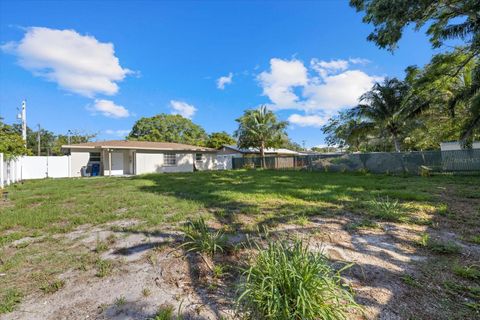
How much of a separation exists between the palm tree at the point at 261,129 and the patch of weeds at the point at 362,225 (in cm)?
1815

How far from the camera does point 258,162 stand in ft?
76.2

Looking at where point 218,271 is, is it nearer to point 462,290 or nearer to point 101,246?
point 101,246

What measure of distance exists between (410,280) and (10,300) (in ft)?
12.4

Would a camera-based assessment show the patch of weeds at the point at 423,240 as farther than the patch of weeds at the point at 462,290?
Yes

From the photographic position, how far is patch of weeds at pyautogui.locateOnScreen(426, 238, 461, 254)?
A: 288 centimetres

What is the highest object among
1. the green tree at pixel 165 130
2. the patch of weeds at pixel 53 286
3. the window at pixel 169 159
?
the green tree at pixel 165 130

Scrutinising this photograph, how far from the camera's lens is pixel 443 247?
2.96 m

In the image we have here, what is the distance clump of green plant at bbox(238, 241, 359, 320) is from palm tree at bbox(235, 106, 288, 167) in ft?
66.3

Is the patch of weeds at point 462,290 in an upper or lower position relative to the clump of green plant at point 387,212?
lower

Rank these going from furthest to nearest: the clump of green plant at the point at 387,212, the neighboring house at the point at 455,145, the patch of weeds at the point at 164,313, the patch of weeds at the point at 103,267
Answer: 1. the neighboring house at the point at 455,145
2. the clump of green plant at the point at 387,212
3. the patch of weeds at the point at 103,267
4. the patch of weeds at the point at 164,313

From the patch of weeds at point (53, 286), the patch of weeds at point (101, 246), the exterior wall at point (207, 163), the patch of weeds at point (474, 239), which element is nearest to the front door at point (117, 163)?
the exterior wall at point (207, 163)

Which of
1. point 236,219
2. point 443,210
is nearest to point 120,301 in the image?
point 236,219

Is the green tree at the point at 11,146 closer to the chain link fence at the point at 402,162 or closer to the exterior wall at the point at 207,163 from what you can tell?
the exterior wall at the point at 207,163

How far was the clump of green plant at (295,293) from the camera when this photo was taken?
163 centimetres
